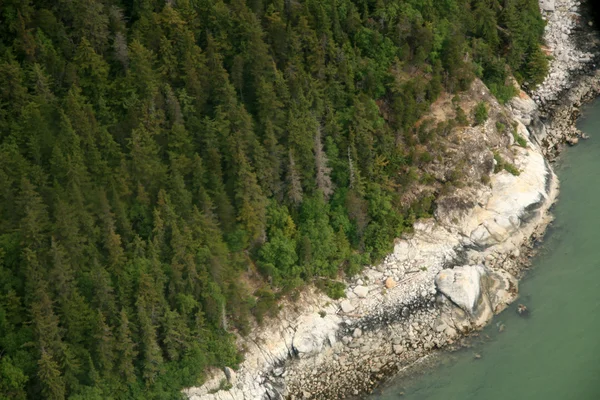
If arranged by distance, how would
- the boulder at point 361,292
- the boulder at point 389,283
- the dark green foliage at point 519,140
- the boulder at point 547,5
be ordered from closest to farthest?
1. the boulder at point 361,292
2. the boulder at point 389,283
3. the dark green foliage at point 519,140
4. the boulder at point 547,5

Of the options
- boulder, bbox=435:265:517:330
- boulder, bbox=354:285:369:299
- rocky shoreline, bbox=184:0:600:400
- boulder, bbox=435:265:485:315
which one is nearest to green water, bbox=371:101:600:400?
boulder, bbox=435:265:517:330

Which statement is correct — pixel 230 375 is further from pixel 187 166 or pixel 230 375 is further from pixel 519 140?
pixel 519 140

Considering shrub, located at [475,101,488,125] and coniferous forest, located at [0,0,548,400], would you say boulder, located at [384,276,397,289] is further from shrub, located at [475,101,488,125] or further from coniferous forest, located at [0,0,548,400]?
shrub, located at [475,101,488,125]

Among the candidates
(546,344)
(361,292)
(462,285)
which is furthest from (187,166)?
(546,344)

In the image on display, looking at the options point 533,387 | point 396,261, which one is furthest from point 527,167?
point 533,387

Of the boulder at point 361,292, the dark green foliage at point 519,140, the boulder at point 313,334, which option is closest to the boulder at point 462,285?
the boulder at point 361,292

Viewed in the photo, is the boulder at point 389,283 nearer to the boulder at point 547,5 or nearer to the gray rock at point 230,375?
the gray rock at point 230,375
